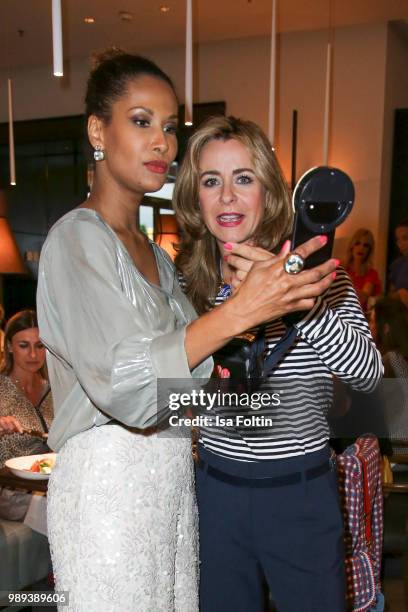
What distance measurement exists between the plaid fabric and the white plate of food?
0.98 metres

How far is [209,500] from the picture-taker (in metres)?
1.35

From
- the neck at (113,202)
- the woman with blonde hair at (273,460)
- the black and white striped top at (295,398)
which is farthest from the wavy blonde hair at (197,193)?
the neck at (113,202)

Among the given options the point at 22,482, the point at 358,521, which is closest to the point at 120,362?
the point at 358,521

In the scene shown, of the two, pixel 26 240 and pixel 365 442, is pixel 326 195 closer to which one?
pixel 365 442

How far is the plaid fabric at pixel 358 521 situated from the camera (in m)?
1.84

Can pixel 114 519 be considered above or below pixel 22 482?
above

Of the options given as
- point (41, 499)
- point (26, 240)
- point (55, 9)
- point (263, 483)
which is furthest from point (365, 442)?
point (26, 240)

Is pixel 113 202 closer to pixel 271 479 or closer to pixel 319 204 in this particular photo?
pixel 319 204

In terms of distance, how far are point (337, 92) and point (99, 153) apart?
15.8 ft

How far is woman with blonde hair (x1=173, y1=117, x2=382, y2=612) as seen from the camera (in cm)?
129

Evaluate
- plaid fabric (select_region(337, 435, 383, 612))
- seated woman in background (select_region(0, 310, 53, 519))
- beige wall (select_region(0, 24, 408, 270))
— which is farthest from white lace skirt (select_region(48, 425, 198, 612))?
beige wall (select_region(0, 24, 408, 270))

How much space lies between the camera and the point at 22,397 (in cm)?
288

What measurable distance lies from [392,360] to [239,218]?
178 cm

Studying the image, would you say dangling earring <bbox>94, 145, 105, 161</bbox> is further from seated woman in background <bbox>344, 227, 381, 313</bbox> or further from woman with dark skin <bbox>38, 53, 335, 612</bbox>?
seated woman in background <bbox>344, 227, 381, 313</bbox>
